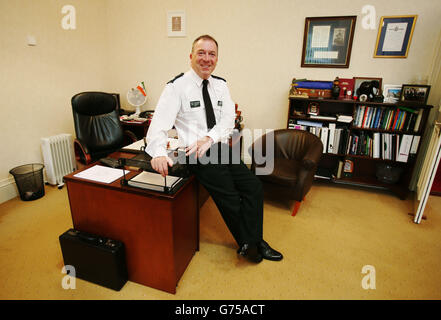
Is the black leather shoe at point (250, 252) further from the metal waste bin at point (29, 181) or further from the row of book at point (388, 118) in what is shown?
the metal waste bin at point (29, 181)

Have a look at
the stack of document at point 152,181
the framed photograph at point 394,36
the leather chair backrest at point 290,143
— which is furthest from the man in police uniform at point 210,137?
the framed photograph at point 394,36

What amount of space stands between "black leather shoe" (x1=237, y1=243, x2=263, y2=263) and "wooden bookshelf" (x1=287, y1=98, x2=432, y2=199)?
1597mm

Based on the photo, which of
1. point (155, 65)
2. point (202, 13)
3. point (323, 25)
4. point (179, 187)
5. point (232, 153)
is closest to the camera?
point (179, 187)

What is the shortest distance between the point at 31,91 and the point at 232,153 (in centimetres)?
233

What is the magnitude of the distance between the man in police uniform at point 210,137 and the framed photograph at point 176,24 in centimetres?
182

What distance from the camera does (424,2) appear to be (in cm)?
242

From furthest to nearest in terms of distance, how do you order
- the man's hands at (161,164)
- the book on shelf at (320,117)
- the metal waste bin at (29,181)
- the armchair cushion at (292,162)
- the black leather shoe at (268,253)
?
the book on shelf at (320,117)
the metal waste bin at (29,181)
the armchair cushion at (292,162)
the black leather shoe at (268,253)
the man's hands at (161,164)

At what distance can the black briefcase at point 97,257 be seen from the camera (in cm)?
137

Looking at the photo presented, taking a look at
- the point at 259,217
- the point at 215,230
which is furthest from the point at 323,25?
the point at 215,230

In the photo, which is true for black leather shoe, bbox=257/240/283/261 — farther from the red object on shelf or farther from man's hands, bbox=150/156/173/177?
the red object on shelf

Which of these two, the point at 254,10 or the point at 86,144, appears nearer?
the point at 86,144

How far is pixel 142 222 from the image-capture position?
4.42 ft

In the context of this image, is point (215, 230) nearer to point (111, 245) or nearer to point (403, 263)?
point (111, 245)

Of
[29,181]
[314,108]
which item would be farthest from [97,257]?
[314,108]
